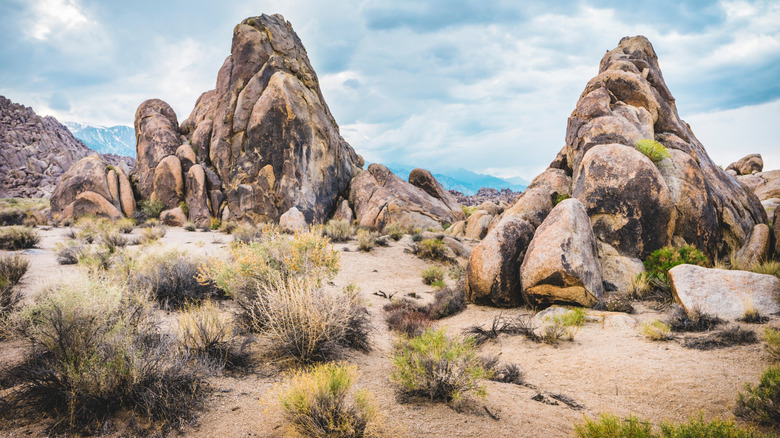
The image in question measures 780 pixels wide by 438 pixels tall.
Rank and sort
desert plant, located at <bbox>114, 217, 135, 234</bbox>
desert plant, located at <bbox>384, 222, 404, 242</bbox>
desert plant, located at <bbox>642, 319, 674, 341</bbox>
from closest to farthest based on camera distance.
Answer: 1. desert plant, located at <bbox>642, 319, 674, 341</bbox>
2. desert plant, located at <bbox>114, 217, 135, 234</bbox>
3. desert plant, located at <bbox>384, 222, 404, 242</bbox>

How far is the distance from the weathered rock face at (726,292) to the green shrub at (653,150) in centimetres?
456

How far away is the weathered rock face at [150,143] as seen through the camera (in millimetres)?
24812

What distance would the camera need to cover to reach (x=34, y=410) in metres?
3.21

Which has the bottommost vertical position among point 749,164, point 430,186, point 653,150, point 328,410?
point 328,410

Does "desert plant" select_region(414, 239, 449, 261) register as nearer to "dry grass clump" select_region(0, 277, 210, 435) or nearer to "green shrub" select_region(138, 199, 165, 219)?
"dry grass clump" select_region(0, 277, 210, 435)

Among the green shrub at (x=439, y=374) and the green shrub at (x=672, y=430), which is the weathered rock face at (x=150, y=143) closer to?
the green shrub at (x=439, y=374)

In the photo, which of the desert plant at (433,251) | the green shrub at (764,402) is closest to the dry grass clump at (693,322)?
the green shrub at (764,402)

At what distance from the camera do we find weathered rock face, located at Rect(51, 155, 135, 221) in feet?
72.1

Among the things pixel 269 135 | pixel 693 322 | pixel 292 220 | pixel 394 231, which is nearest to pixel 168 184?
pixel 269 135

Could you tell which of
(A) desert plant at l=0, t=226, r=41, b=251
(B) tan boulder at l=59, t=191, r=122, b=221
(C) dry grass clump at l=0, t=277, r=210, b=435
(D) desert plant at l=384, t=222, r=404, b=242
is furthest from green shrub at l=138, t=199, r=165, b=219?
(C) dry grass clump at l=0, t=277, r=210, b=435

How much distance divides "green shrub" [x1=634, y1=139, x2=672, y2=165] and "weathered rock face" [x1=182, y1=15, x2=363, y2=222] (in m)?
17.4

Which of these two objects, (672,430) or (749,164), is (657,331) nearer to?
(672,430)

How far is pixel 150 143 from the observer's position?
998 inches

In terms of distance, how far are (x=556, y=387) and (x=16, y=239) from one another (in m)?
17.7
